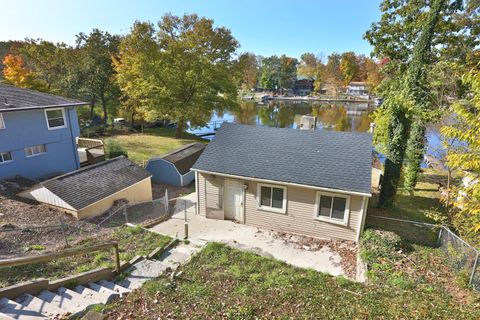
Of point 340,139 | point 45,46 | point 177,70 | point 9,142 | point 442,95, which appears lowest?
point 9,142

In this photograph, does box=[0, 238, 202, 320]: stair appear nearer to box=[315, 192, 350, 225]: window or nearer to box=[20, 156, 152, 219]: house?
box=[315, 192, 350, 225]: window

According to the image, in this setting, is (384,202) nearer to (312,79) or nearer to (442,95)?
(442,95)

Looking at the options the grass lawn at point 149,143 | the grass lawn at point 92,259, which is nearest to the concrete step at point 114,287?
the grass lawn at point 92,259

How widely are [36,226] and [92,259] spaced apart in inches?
176

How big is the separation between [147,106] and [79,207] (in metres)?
20.0

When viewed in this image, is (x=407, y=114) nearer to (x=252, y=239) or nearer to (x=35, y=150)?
(x=252, y=239)

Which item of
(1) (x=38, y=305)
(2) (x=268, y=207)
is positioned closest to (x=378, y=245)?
(2) (x=268, y=207)

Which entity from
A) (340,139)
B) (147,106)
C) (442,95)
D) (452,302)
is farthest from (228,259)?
(147,106)

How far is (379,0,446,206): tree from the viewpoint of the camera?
13695 mm

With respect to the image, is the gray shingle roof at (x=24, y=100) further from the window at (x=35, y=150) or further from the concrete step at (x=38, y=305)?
the concrete step at (x=38, y=305)

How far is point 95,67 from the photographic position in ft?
111

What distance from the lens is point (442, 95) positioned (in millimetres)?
15625

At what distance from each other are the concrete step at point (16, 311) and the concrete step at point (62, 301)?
51 cm

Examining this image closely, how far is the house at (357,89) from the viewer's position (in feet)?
304
